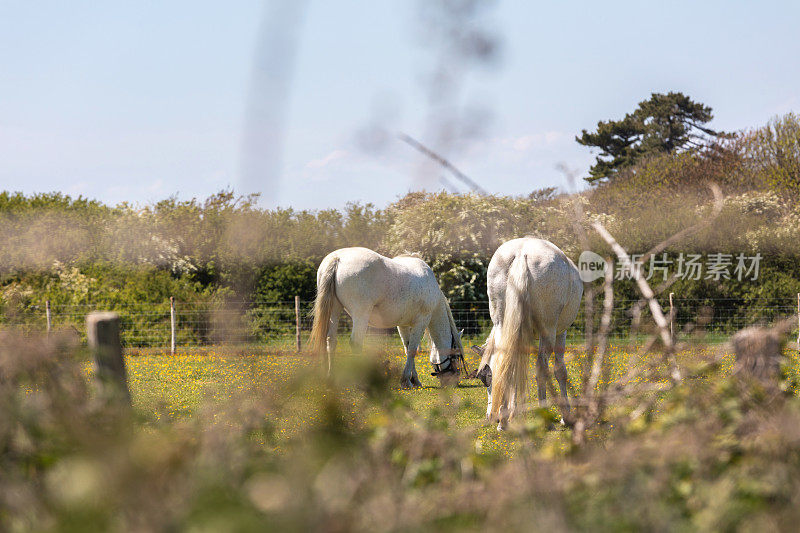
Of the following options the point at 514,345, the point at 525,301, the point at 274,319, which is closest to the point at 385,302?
the point at 525,301

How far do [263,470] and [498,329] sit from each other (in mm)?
4650

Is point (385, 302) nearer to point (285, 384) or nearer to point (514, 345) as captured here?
point (514, 345)

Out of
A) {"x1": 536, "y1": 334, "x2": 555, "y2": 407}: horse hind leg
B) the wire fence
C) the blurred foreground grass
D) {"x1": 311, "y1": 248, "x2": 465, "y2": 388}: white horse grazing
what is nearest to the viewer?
the blurred foreground grass

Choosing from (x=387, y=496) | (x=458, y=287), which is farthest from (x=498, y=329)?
(x=458, y=287)

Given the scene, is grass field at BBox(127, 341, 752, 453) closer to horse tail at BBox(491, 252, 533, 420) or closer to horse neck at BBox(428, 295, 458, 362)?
horse tail at BBox(491, 252, 533, 420)

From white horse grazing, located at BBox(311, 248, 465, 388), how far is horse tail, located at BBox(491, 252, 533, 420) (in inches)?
121

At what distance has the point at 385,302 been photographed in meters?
9.95

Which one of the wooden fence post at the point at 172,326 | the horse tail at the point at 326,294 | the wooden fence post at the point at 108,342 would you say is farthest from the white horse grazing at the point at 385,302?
the wooden fence post at the point at 172,326

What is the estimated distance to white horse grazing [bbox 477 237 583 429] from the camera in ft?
19.2

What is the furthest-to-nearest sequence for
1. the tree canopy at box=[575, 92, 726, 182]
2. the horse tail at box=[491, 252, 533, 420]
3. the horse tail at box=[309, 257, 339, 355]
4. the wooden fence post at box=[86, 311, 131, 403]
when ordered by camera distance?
the tree canopy at box=[575, 92, 726, 182], the horse tail at box=[309, 257, 339, 355], the horse tail at box=[491, 252, 533, 420], the wooden fence post at box=[86, 311, 131, 403]

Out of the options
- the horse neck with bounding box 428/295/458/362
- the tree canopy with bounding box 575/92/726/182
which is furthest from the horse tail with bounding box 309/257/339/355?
the tree canopy with bounding box 575/92/726/182

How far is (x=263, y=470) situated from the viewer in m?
1.86

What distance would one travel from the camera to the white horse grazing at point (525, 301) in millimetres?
5848

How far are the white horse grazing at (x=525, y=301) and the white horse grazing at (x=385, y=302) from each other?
2738 mm
